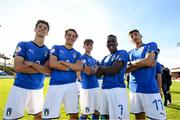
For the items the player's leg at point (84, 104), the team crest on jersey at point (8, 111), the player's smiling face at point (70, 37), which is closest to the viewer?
the team crest on jersey at point (8, 111)

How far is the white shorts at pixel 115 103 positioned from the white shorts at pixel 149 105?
1.47 feet

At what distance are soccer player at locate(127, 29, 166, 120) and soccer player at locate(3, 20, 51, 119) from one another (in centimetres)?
214

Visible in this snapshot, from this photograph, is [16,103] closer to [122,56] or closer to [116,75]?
[116,75]

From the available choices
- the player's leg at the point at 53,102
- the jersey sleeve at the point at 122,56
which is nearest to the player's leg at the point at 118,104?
the jersey sleeve at the point at 122,56

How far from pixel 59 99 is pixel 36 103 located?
0.65 metres

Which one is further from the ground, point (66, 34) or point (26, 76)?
point (66, 34)

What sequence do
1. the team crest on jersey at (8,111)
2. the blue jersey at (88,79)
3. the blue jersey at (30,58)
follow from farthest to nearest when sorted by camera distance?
1. the blue jersey at (88,79)
2. the blue jersey at (30,58)
3. the team crest on jersey at (8,111)

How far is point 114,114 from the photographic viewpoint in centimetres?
569

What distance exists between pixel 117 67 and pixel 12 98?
247 cm

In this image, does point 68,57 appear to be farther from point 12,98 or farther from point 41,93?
point 12,98

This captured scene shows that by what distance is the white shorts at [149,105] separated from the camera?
5797mm

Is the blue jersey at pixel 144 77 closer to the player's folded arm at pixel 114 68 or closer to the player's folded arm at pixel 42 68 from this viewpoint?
the player's folded arm at pixel 114 68

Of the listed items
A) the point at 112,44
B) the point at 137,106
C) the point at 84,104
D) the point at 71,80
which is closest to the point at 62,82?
the point at 71,80

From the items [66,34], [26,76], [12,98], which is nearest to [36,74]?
[26,76]
